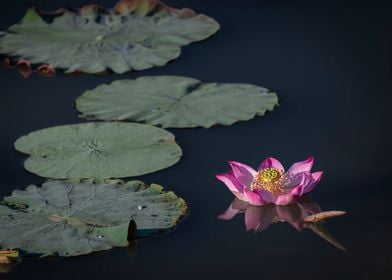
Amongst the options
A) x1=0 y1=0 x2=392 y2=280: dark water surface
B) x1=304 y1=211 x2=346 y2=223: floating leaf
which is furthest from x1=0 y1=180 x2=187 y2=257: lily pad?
x1=304 y1=211 x2=346 y2=223: floating leaf

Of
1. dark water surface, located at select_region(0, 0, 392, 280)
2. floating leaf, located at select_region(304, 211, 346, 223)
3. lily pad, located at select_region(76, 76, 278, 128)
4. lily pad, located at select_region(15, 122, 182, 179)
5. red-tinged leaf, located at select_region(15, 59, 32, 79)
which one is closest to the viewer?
dark water surface, located at select_region(0, 0, 392, 280)

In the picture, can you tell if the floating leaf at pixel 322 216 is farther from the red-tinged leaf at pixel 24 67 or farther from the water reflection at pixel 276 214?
the red-tinged leaf at pixel 24 67

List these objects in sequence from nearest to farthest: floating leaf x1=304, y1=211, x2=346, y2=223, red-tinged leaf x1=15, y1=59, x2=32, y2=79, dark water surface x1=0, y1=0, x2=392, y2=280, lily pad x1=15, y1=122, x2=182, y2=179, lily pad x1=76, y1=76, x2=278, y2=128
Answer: dark water surface x1=0, y1=0, x2=392, y2=280
floating leaf x1=304, y1=211, x2=346, y2=223
lily pad x1=15, y1=122, x2=182, y2=179
lily pad x1=76, y1=76, x2=278, y2=128
red-tinged leaf x1=15, y1=59, x2=32, y2=79

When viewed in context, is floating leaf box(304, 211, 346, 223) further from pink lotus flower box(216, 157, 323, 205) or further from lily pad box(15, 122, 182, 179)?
lily pad box(15, 122, 182, 179)

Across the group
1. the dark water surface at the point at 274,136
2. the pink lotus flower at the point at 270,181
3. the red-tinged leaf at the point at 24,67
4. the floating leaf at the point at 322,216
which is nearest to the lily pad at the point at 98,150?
the dark water surface at the point at 274,136

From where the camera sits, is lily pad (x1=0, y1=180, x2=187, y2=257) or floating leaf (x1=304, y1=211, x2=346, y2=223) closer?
lily pad (x1=0, y1=180, x2=187, y2=257)

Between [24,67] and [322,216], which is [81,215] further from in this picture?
[24,67]

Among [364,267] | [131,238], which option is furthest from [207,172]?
[364,267]
